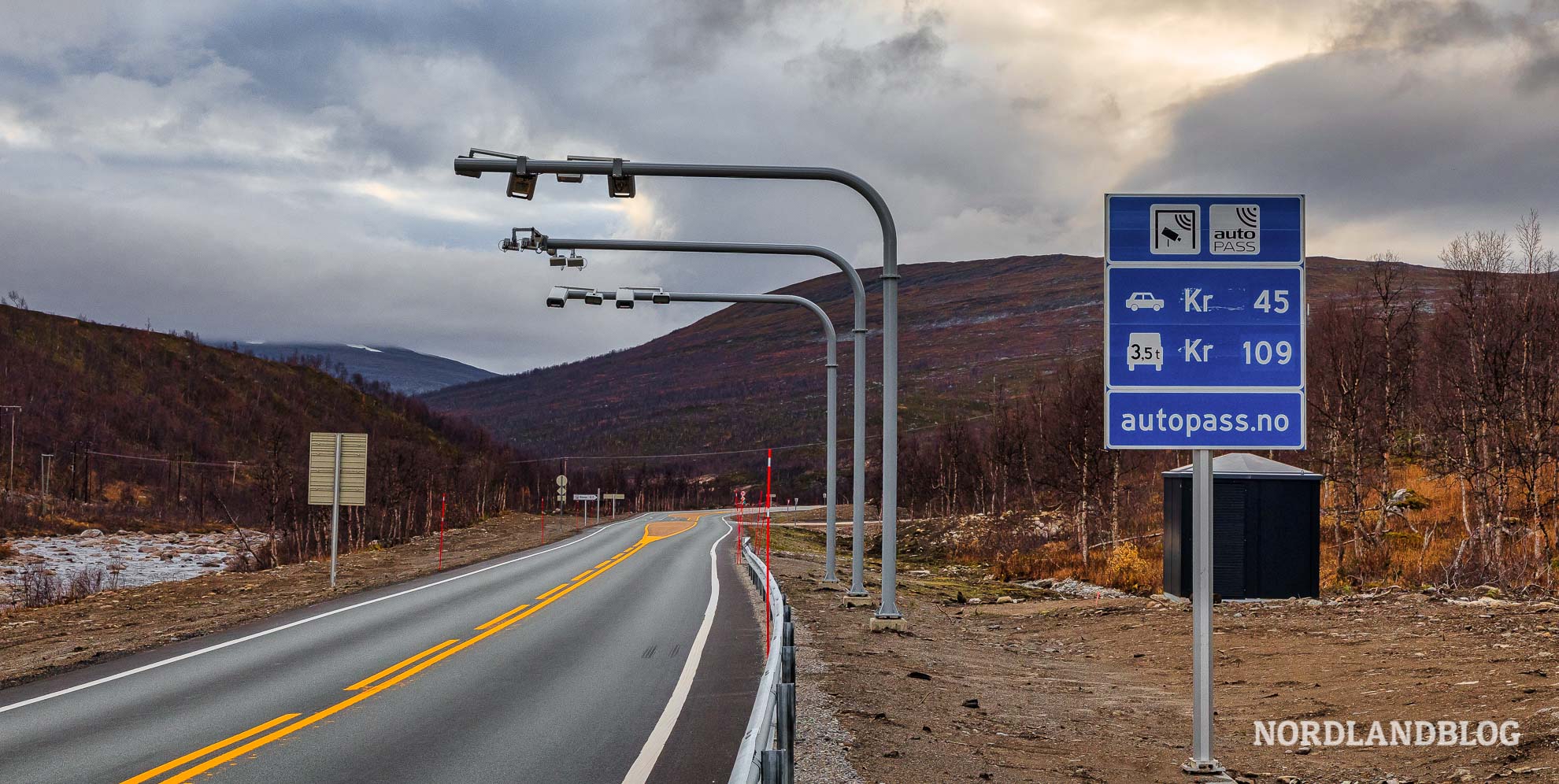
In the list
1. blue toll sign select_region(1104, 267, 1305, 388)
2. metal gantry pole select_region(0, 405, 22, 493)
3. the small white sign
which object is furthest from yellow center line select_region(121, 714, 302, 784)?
metal gantry pole select_region(0, 405, 22, 493)

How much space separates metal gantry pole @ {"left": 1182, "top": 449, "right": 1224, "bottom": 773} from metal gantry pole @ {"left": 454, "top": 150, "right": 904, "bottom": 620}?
22.5 ft

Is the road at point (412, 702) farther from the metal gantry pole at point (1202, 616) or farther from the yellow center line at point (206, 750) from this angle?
the metal gantry pole at point (1202, 616)

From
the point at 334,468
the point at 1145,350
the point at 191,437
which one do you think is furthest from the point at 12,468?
the point at 1145,350

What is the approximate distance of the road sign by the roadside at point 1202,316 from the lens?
7.53 meters

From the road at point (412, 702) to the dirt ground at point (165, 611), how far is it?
69 cm

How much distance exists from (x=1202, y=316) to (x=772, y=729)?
4.18 m

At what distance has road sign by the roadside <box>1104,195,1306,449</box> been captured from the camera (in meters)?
7.53

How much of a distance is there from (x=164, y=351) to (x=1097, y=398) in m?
152

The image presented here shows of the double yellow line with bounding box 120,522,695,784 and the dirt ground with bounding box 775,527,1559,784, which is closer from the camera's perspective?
the double yellow line with bounding box 120,522,695,784

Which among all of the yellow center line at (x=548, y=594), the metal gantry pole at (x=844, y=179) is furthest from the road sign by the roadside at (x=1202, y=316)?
the yellow center line at (x=548, y=594)

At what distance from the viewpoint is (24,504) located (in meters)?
84.0

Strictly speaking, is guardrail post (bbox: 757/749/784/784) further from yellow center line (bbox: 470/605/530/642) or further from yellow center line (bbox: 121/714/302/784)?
yellow center line (bbox: 470/605/530/642)

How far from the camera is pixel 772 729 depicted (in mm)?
6652

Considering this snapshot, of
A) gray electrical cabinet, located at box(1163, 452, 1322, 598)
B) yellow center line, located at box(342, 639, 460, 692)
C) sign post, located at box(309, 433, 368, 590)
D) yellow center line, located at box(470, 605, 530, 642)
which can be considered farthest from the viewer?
sign post, located at box(309, 433, 368, 590)
